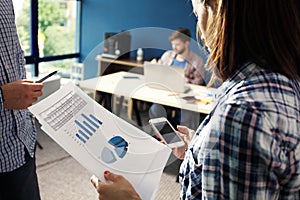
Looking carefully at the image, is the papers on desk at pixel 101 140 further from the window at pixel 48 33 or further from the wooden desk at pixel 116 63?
the wooden desk at pixel 116 63

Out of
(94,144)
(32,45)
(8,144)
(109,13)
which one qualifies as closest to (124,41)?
(109,13)

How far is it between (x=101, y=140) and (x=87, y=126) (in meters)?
0.06

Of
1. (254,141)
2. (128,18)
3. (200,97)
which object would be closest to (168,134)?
(254,141)

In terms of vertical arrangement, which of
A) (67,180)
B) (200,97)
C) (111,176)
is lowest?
(67,180)

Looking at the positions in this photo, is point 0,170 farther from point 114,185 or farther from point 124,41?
point 124,41

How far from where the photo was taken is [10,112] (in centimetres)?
117

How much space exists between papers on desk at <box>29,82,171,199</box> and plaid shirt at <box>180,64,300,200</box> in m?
0.24

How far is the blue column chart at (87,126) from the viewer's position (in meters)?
0.86

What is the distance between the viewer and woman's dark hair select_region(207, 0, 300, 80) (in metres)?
0.64

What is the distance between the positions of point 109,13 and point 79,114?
182 inches

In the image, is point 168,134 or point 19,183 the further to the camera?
point 19,183

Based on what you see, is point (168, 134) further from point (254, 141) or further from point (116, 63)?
point (116, 63)

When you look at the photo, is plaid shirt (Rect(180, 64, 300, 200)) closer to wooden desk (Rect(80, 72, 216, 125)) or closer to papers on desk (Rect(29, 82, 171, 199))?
papers on desk (Rect(29, 82, 171, 199))

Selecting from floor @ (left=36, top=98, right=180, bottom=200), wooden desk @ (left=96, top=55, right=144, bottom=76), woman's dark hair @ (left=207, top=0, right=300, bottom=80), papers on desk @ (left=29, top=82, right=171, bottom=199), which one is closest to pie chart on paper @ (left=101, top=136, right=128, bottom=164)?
papers on desk @ (left=29, top=82, right=171, bottom=199)
